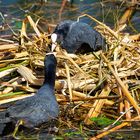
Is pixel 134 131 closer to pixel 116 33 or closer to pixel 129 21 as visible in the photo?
pixel 116 33

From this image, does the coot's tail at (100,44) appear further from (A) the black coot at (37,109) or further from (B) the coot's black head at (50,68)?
(A) the black coot at (37,109)

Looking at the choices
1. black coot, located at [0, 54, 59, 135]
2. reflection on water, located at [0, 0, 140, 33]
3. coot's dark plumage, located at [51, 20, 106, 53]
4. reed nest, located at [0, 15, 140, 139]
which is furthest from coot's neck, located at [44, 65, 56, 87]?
reflection on water, located at [0, 0, 140, 33]

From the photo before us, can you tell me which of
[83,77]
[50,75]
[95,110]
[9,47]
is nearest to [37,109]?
[50,75]

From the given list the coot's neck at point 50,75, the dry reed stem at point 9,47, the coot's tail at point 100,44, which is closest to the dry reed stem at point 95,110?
the coot's neck at point 50,75

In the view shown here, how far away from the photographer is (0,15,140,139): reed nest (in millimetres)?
6664

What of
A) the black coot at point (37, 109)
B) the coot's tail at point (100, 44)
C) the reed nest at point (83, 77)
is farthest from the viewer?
the coot's tail at point (100, 44)

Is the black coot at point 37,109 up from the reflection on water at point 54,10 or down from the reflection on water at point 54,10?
up

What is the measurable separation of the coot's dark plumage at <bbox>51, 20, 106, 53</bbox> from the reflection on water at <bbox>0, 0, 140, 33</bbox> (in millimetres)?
2923

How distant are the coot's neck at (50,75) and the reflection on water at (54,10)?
4230 millimetres

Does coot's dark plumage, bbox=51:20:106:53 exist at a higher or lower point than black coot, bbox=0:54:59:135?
higher

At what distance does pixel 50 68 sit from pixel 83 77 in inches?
20.7

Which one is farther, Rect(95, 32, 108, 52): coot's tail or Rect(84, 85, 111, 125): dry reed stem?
Rect(95, 32, 108, 52): coot's tail

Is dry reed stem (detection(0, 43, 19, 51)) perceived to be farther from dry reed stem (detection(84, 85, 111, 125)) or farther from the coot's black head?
dry reed stem (detection(84, 85, 111, 125))

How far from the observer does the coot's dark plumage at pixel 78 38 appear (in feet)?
25.7
